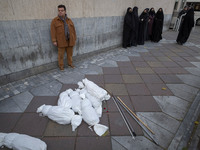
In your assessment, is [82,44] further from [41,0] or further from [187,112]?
[187,112]

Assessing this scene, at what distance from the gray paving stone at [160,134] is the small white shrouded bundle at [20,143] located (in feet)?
6.31

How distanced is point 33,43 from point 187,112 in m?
4.65

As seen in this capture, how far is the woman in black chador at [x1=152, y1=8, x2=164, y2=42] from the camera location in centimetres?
886

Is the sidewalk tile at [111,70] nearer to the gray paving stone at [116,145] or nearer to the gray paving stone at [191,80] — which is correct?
the gray paving stone at [191,80]

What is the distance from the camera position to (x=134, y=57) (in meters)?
6.59

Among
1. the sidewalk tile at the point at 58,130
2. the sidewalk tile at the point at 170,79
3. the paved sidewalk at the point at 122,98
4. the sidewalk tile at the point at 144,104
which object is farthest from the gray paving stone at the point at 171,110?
the sidewalk tile at the point at 58,130

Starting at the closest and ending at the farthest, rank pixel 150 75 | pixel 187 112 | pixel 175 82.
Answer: pixel 187 112, pixel 175 82, pixel 150 75

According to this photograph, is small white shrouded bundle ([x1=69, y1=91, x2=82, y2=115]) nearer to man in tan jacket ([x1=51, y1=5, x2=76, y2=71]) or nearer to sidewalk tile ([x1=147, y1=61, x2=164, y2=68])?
man in tan jacket ([x1=51, y1=5, x2=76, y2=71])

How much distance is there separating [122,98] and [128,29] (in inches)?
207

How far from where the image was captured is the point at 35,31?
4188 millimetres

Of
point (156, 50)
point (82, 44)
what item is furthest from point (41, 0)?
point (156, 50)

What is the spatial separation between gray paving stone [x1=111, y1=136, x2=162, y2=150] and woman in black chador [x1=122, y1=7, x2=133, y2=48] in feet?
20.6

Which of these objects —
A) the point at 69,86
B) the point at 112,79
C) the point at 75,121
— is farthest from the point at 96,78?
the point at 75,121

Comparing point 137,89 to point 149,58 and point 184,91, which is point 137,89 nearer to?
point 184,91
